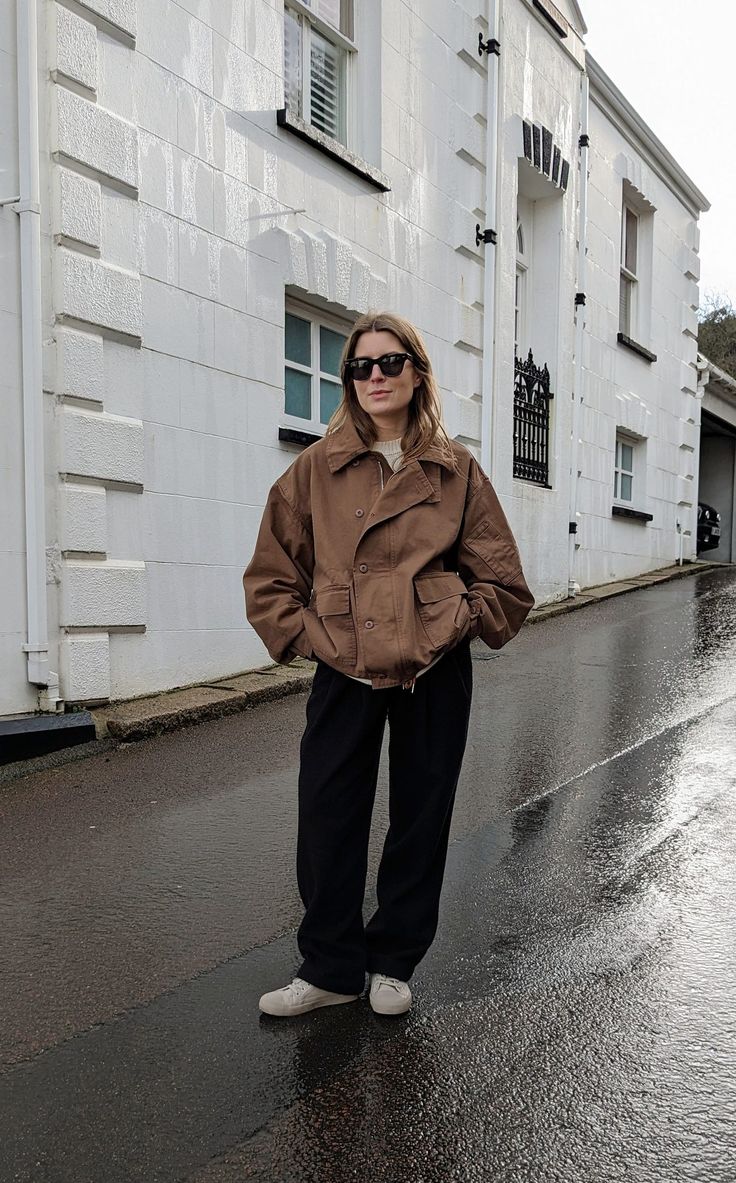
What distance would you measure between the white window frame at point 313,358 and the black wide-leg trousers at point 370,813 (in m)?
5.35

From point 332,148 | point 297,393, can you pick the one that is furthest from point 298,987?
point 332,148

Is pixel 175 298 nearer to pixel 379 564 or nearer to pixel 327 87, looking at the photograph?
pixel 327 87

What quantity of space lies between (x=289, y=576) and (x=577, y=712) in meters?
4.29

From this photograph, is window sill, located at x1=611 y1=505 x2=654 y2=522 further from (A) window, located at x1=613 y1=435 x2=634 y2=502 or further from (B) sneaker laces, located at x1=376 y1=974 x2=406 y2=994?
(B) sneaker laces, located at x1=376 y1=974 x2=406 y2=994

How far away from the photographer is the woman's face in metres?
2.81

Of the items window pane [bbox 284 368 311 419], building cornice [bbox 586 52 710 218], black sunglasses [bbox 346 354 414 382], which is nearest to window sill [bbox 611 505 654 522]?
building cornice [bbox 586 52 710 218]

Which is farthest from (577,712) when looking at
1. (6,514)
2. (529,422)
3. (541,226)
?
(541,226)

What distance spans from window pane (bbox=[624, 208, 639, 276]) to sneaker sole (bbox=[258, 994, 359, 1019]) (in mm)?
Answer: 14165

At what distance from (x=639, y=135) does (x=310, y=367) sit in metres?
8.84

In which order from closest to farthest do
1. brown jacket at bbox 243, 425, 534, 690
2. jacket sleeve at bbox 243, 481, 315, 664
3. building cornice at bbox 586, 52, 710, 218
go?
brown jacket at bbox 243, 425, 534, 690 → jacket sleeve at bbox 243, 481, 315, 664 → building cornice at bbox 586, 52, 710, 218

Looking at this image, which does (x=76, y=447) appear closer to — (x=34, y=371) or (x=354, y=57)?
(x=34, y=371)

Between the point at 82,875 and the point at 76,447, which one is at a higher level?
the point at 76,447

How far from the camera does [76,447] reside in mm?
5852

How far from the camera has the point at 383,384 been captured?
9.20 ft
